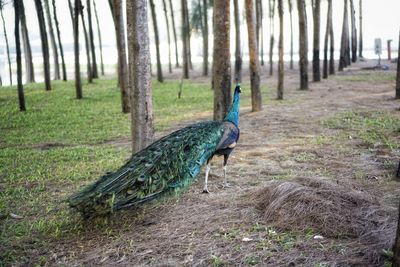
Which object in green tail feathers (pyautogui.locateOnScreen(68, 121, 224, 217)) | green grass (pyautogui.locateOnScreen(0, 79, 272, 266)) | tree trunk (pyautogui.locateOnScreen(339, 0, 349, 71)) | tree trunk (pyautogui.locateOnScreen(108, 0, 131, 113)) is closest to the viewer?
green tail feathers (pyautogui.locateOnScreen(68, 121, 224, 217))

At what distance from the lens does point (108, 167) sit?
8.87m

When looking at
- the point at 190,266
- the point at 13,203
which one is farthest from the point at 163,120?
the point at 190,266

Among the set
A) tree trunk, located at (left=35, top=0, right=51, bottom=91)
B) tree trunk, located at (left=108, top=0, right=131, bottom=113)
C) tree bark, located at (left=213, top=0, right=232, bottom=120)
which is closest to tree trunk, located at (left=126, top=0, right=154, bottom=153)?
tree bark, located at (left=213, top=0, right=232, bottom=120)

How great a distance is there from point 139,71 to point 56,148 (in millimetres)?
4525

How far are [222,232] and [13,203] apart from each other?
355 cm

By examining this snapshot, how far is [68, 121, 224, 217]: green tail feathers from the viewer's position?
5113 mm

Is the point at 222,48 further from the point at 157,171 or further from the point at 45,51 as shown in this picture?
the point at 45,51

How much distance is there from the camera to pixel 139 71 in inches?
312

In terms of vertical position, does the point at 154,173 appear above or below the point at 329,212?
above

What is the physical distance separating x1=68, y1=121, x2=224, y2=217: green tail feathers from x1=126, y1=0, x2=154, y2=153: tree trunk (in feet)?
5.95

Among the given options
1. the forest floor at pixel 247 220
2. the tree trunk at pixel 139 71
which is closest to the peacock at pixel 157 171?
the forest floor at pixel 247 220

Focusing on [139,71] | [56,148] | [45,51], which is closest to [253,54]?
[56,148]

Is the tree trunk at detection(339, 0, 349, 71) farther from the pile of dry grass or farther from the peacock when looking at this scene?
the pile of dry grass

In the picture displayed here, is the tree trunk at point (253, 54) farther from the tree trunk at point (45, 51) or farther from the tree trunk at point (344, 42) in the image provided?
the tree trunk at point (344, 42)
